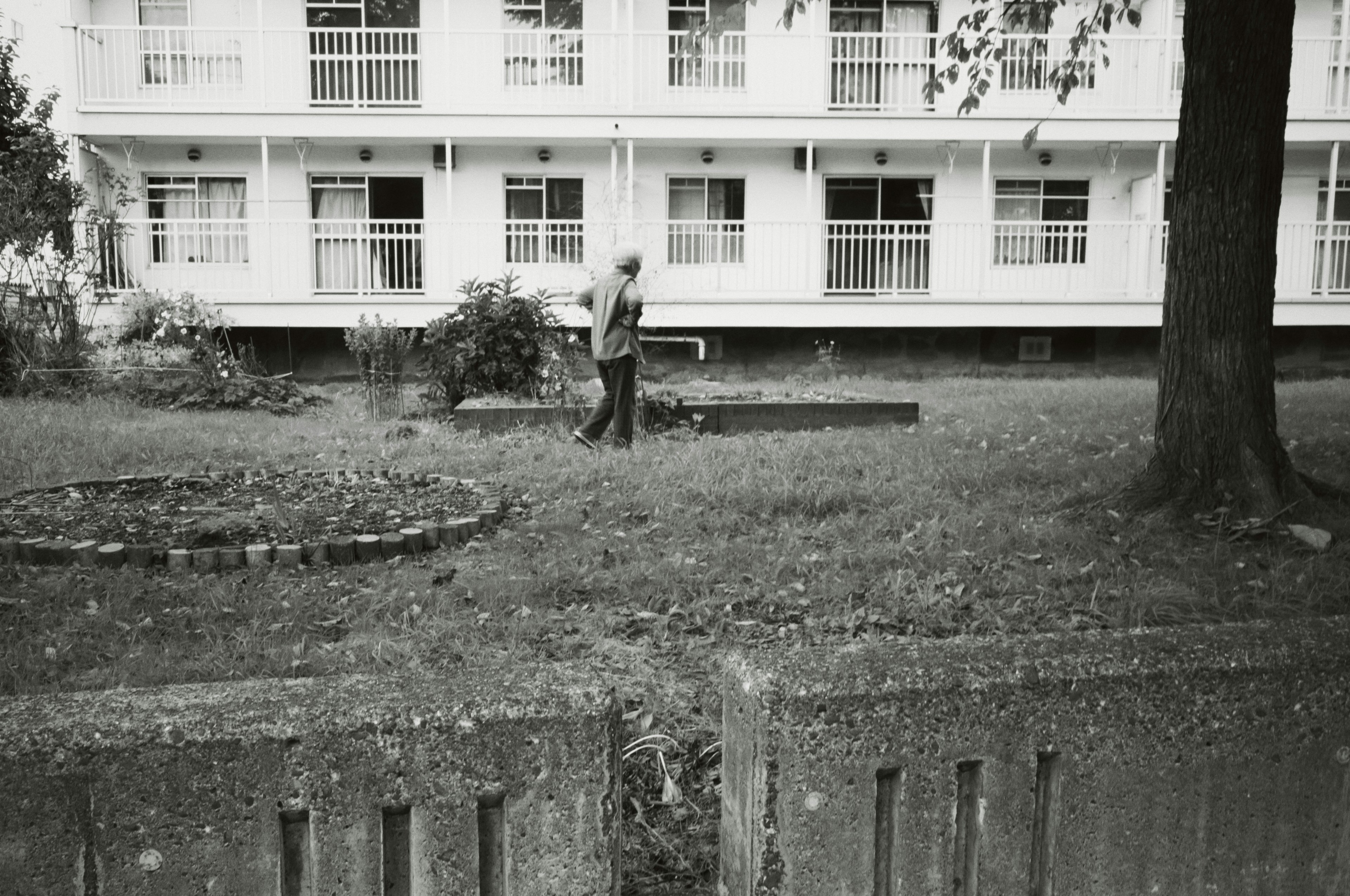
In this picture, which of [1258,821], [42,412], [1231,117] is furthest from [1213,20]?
[42,412]

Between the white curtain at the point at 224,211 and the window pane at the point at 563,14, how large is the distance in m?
6.02

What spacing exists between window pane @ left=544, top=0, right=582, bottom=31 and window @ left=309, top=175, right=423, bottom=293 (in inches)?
142

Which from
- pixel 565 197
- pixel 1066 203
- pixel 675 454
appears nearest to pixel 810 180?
pixel 565 197

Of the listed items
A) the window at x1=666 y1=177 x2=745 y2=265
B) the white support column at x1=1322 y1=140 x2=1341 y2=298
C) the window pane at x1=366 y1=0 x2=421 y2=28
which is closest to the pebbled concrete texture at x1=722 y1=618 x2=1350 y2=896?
the window at x1=666 y1=177 x2=745 y2=265

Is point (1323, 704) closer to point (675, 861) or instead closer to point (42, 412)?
point (675, 861)

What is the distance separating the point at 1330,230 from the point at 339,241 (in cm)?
1594

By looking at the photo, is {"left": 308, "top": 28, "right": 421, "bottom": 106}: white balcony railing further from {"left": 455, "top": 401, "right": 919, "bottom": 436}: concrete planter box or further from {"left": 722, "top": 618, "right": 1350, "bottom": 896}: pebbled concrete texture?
{"left": 722, "top": 618, "right": 1350, "bottom": 896}: pebbled concrete texture

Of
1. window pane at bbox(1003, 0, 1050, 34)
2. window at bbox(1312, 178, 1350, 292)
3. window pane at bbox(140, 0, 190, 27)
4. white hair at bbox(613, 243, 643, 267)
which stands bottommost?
white hair at bbox(613, 243, 643, 267)

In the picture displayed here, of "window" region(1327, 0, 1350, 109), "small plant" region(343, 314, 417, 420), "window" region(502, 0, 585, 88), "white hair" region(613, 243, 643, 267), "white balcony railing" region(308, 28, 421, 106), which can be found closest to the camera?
"white hair" region(613, 243, 643, 267)

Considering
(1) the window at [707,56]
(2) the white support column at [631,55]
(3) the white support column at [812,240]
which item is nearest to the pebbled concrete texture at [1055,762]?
(3) the white support column at [812,240]

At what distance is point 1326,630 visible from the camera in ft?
6.95

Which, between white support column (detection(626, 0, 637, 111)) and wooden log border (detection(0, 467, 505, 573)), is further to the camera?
white support column (detection(626, 0, 637, 111))

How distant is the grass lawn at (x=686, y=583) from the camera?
3633mm

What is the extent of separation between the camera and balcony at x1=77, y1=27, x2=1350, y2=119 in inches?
696
